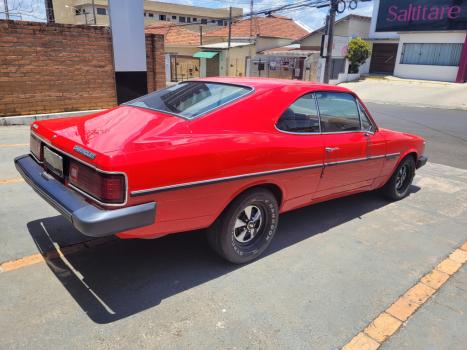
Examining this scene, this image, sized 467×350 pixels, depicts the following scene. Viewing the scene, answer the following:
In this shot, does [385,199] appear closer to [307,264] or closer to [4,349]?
[307,264]

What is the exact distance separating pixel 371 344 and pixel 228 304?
100 cm

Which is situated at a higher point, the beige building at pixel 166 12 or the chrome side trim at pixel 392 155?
the beige building at pixel 166 12

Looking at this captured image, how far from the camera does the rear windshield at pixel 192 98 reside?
312 cm

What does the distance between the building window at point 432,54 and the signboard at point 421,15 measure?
3.82 feet

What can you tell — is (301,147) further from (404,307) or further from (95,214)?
(95,214)

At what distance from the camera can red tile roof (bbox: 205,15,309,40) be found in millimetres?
39875

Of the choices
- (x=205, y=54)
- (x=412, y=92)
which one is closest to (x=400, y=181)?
(x=412, y=92)

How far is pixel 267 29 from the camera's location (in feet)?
134

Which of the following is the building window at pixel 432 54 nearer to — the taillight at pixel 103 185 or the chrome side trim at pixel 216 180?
the chrome side trim at pixel 216 180

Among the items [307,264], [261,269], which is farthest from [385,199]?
[261,269]

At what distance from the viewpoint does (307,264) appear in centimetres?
338

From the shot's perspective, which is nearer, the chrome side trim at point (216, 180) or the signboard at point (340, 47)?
the chrome side trim at point (216, 180)

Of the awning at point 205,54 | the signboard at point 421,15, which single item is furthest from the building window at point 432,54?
the awning at point 205,54

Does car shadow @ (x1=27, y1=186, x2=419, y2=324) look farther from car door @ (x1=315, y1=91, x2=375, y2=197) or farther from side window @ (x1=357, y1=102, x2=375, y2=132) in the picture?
side window @ (x1=357, y1=102, x2=375, y2=132)
